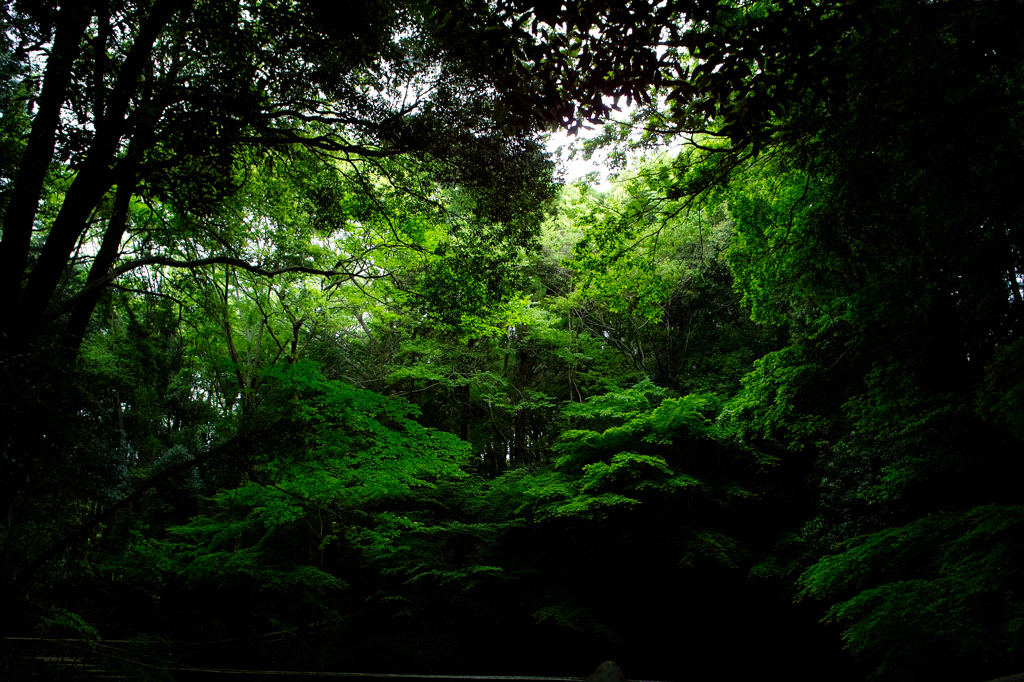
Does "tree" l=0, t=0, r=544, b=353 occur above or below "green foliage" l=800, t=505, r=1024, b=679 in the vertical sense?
above

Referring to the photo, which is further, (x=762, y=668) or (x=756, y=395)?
(x=762, y=668)

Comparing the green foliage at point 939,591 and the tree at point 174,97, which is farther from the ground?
the tree at point 174,97

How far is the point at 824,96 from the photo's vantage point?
201 cm

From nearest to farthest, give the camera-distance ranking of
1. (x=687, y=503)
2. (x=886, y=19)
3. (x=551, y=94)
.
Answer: (x=551, y=94)
(x=886, y=19)
(x=687, y=503)

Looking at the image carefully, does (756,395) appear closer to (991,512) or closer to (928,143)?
(991,512)

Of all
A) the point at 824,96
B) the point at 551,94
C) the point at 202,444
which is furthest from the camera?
the point at 202,444

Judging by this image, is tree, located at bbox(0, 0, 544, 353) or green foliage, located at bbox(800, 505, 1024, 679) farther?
green foliage, located at bbox(800, 505, 1024, 679)

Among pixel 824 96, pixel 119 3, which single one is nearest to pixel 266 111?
pixel 119 3

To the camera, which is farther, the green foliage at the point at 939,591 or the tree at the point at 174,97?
the green foliage at the point at 939,591

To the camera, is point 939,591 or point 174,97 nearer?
point 174,97

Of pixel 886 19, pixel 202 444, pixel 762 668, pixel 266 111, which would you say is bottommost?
pixel 762 668

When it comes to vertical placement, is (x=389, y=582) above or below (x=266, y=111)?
below

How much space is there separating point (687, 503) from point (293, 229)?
7.94 meters

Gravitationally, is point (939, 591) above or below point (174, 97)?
below
